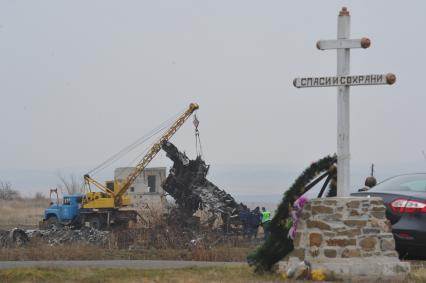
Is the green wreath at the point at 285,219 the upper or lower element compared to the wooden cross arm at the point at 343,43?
lower

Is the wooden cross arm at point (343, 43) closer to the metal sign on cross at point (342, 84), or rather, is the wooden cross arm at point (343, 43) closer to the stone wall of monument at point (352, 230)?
the metal sign on cross at point (342, 84)

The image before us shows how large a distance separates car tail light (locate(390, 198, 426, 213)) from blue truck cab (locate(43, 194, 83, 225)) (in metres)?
38.8

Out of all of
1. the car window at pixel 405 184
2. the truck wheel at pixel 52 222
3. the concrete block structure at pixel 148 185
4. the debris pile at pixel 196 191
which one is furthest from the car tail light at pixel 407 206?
the concrete block structure at pixel 148 185

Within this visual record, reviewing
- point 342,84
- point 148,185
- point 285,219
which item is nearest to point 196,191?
point 285,219

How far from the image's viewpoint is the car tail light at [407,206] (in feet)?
39.0

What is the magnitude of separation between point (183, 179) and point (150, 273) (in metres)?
33.0

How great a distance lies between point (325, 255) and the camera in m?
11.9

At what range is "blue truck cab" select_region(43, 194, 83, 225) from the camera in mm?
49781

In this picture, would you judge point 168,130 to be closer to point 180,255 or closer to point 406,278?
point 180,255

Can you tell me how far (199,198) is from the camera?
44.9m

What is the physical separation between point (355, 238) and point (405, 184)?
5.36 feet

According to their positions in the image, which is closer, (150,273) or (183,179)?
(150,273)

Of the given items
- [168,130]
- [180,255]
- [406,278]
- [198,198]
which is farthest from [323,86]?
[168,130]

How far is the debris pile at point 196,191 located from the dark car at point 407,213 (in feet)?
100
